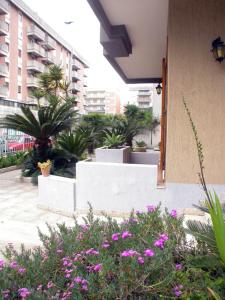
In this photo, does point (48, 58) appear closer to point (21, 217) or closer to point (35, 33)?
point (35, 33)

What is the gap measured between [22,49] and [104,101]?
257 feet

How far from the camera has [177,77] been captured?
5539mm

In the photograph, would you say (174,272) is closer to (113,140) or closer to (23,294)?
(23,294)

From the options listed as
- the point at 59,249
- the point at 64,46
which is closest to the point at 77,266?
the point at 59,249

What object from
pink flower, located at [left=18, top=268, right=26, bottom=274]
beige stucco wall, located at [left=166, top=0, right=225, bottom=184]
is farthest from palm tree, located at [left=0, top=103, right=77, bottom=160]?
pink flower, located at [left=18, top=268, right=26, bottom=274]

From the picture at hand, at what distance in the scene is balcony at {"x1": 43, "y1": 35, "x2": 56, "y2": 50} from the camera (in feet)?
166

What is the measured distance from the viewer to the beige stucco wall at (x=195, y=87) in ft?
17.7

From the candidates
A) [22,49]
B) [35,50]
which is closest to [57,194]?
[22,49]

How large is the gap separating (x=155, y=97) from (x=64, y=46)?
Result: 134 ft

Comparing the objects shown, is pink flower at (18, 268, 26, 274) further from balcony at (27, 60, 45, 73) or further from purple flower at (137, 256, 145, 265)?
balcony at (27, 60, 45, 73)

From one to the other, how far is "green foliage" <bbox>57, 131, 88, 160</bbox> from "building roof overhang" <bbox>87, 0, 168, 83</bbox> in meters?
2.76

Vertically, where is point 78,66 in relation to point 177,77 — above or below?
above

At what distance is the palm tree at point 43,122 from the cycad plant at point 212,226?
26.0 feet

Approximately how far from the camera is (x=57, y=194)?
20.5ft
